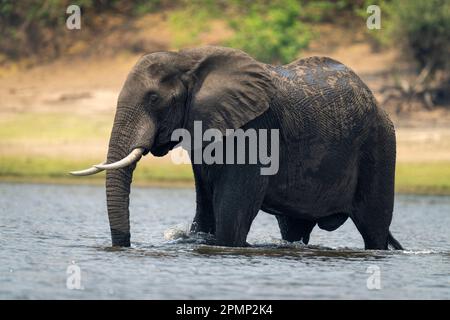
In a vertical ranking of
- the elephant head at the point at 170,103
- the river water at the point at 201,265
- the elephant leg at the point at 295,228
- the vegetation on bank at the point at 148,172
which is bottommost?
the river water at the point at 201,265

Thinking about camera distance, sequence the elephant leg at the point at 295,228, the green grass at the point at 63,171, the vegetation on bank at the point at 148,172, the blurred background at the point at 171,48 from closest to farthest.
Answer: the elephant leg at the point at 295,228 < the vegetation on bank at the point at 148,172 < the green grass at the point at 63,171 < the blurred background at the point at 171,48

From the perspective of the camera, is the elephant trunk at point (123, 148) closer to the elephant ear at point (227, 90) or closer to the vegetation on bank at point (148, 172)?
the elephant ear at point (227, 90)

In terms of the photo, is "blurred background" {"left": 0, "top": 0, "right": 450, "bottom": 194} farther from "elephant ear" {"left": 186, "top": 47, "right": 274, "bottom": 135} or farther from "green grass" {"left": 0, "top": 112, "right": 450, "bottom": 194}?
"elephant ear" {"left": 186, "top": 47, "right": 274, "bottom": 135}

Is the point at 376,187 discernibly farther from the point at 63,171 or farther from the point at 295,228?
the point at 63,171

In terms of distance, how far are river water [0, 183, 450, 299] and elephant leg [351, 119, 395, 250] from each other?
32cm

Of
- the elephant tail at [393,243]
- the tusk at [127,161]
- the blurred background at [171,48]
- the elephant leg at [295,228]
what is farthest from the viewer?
the blurred background at [171,48]

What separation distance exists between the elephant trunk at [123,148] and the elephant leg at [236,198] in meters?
0.97

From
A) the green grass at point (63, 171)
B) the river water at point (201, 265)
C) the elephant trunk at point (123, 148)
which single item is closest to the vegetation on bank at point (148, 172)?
the green grass at point (63, 171)

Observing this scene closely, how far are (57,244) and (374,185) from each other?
377 cm

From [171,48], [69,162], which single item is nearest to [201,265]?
[69,162]

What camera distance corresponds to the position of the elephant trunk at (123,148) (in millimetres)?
12812

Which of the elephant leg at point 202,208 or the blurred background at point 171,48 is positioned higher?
the blurred background at point 171,48

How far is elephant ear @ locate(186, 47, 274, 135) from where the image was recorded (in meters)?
13.3

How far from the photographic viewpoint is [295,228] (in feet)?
49.1
